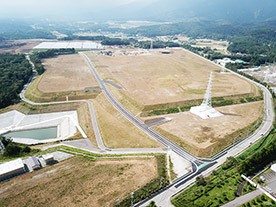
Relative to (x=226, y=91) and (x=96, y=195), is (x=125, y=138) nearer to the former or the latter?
(x=96, y=195)

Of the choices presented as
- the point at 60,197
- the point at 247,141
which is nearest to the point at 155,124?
the point at 247,141

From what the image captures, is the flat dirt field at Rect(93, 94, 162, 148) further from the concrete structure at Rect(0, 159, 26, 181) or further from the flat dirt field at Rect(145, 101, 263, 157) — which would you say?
the concrete structure at Rect(0, 159, 26, 181)

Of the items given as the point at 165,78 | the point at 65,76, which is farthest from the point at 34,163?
the point at 165,78

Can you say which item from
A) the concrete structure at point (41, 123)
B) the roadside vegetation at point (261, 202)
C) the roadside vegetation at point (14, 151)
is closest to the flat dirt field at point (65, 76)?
the concrete structure at point (41, 123)

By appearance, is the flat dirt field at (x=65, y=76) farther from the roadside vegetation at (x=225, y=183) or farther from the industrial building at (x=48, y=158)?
the roadside vegetation at (x=225, y=183)

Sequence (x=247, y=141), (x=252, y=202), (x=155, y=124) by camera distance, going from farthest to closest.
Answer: (x=155, y=124), (x=247, y=141), (x=252, y=202)

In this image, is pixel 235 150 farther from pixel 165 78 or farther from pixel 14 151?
pixel 165 78
